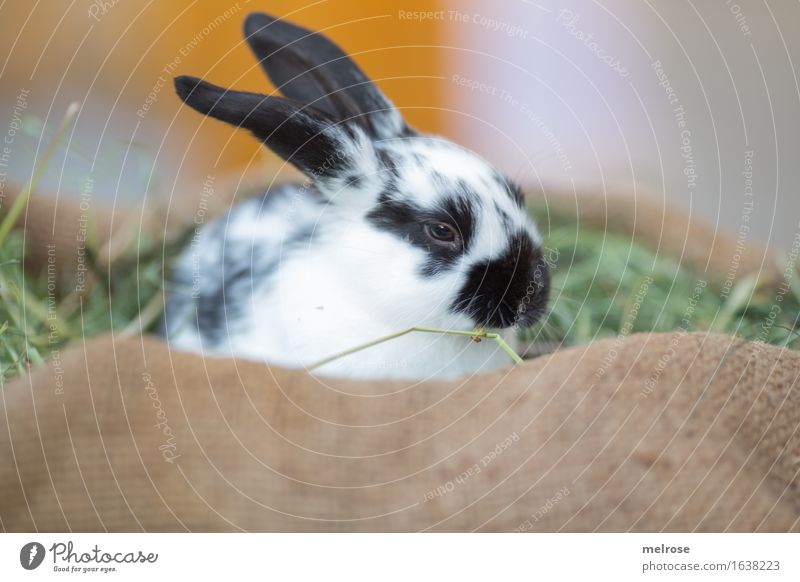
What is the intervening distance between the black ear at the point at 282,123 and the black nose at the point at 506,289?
0.51 ft

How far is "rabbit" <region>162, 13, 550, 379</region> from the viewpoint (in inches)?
24.5

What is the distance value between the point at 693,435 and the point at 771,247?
0.37m

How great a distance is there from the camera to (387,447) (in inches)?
19.7

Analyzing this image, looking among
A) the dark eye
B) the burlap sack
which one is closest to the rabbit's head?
the dark eye

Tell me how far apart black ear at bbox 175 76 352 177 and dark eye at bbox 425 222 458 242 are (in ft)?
0.32

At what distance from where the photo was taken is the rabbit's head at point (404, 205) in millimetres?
612

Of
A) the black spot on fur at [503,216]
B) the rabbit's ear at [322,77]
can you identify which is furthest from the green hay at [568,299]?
the rabbit's ear at [322,77]

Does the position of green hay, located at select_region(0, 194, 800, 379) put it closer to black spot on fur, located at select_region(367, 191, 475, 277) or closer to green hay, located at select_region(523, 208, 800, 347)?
green hay, located at select_region(523, 208, 800, 347)

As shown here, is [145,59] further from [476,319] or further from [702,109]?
[702,109]

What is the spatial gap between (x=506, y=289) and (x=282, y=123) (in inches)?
8.9

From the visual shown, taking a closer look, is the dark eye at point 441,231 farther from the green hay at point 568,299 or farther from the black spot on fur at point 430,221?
the green hay at point 568,299

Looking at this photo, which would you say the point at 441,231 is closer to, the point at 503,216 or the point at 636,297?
the point at 503,216

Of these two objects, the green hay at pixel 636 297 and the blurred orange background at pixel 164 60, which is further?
the green hay at pixel 636 297
